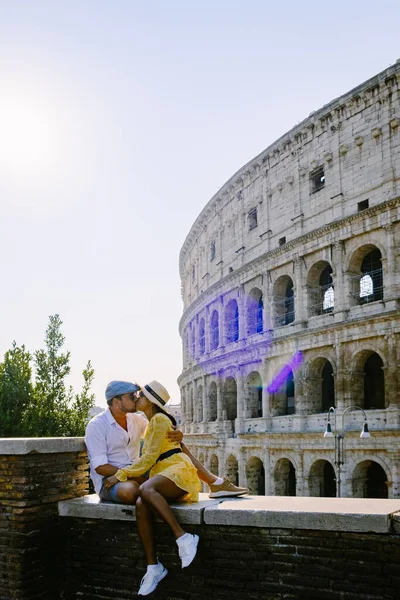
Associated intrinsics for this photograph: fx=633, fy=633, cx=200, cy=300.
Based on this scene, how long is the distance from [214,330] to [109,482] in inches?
1065

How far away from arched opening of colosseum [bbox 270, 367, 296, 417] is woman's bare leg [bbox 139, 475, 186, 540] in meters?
20.5

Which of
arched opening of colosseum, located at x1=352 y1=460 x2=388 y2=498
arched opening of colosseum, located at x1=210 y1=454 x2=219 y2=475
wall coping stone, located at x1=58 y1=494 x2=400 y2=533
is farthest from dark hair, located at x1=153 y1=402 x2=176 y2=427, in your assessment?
arched opening of colosseum, located at x1=210 y1=454 x2=219 y2=475

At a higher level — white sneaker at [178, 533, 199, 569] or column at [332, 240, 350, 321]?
column at [332, 240, 350, 321]

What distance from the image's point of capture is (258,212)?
90.8 feet

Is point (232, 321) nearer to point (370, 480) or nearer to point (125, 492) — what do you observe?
point (370, 480)

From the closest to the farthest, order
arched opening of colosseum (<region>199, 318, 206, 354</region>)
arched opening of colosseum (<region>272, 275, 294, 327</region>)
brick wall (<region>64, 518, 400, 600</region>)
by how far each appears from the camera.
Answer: brick wall (<region>64, 518, 400, 600</region>) < arched opening of colosseum (<region>272, 275, 294, 327</region>) < arched opening of colosseum (<region>199, 318, 206, 354</region>)

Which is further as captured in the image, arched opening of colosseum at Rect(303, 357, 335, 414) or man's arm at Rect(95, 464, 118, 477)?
arched opening of colosseum at Rect(303, 357, 335, 414)

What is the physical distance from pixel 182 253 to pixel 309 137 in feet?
57.3

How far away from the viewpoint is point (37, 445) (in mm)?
5512

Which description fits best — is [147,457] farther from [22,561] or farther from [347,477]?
[347,477]

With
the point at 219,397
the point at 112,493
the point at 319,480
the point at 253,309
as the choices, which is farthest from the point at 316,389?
the point at 112,493

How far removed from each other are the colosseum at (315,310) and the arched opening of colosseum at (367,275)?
43 millimetres

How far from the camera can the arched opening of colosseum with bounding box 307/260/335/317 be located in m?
24.0

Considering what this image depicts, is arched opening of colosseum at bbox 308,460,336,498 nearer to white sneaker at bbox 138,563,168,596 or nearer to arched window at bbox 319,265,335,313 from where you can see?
arched window at bbox 319,265,335,313
